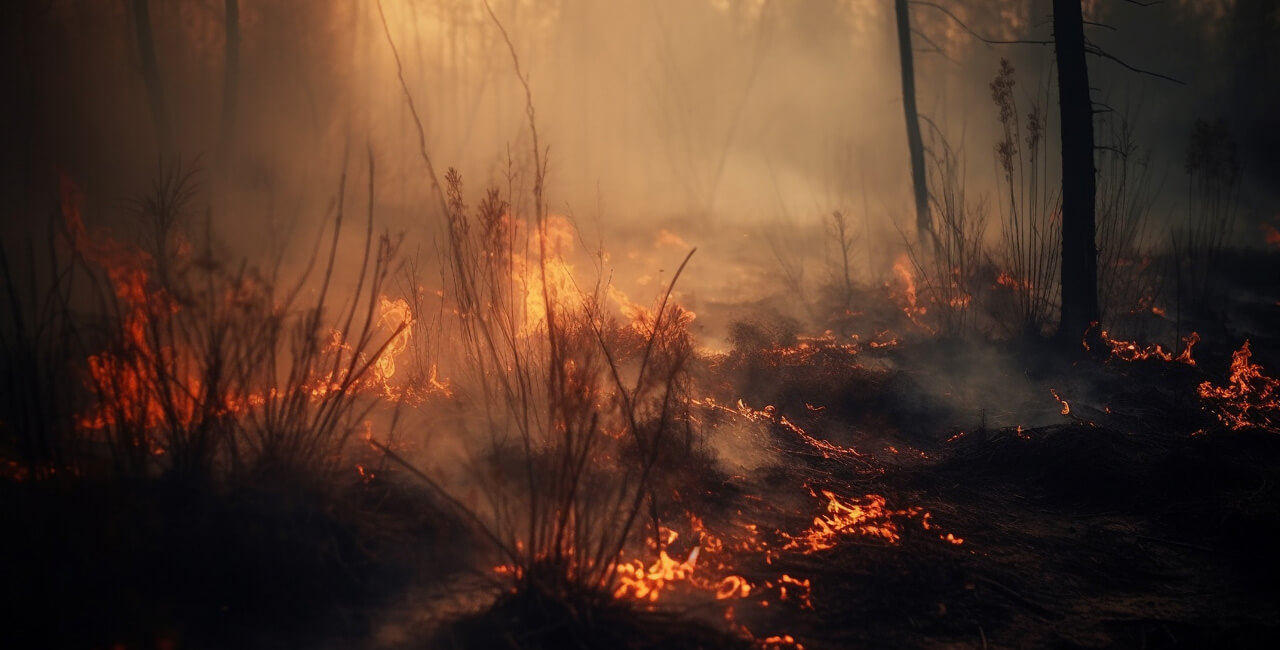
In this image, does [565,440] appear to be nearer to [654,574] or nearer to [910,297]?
[654,574]

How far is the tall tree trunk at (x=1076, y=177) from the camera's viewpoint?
793 cm

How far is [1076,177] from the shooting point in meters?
7.99

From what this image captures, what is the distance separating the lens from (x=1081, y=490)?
5.31 meters

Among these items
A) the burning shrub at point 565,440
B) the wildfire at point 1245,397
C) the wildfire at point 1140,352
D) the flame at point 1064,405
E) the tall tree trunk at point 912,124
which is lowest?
the wildfire at point 1245,397

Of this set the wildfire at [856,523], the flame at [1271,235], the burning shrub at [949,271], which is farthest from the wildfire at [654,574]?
the flame at [1271,235]

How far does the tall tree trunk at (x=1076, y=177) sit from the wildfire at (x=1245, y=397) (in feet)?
4.58

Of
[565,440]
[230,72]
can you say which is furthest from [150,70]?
[565,440]

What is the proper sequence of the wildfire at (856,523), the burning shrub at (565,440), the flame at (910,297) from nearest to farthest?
1. the burning shrub at (565,440)
2. the wildfire at (856,523)
3. the flame at (910,297)

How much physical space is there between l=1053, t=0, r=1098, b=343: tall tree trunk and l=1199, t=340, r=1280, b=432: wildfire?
140 cm

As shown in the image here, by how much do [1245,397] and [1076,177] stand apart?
113 inches

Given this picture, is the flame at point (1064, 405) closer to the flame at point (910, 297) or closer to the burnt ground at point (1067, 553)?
the burnt ground at point (1067, 553)

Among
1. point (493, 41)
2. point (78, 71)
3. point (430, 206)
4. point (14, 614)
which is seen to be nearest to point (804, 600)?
point (14, 614)

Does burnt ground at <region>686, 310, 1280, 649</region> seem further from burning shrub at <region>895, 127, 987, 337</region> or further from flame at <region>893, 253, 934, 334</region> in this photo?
flame at <region>893, 253, 934, 334</region>

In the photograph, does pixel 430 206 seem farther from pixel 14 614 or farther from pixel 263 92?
pixel 14 614
